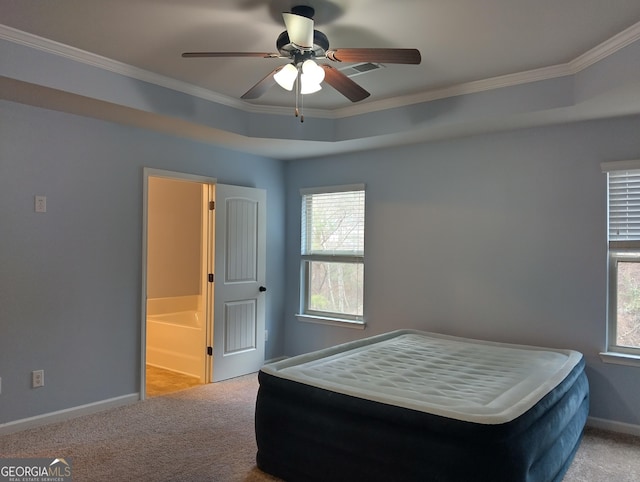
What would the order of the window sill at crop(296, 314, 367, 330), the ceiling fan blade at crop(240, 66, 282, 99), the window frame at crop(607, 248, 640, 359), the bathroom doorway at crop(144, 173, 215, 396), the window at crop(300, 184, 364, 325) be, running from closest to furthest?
1. the ceiling fan blade at crop(240, 66, 282, 99)
2. the window frame at crop(607, 248, 640, 359)
3. the window sill at crop(296, 314, 367, 330)
4. the window at crop(300, 184, 364, 325)
5. the bathroom doorway at crop(144, 173, 215, 396)

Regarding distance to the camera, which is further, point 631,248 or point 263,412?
point 631,248

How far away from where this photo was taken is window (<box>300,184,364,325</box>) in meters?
4.95

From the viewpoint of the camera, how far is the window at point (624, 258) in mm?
3432

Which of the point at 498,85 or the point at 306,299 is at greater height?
the point at 498,85

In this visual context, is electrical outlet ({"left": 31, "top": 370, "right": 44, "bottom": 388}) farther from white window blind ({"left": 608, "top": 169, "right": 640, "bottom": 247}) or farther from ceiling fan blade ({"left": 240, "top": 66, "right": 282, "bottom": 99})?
white window blind ({"left": 608, "top": 169, "right": 640, "bottom": 247})

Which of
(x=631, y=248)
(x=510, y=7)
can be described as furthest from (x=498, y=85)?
(x=631, y=248)

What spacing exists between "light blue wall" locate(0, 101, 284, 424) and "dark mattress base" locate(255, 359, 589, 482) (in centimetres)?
176

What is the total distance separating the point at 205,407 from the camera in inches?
152

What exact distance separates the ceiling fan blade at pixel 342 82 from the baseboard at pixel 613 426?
9.85ft

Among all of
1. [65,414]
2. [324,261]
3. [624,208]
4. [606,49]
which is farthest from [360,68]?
[65,414]

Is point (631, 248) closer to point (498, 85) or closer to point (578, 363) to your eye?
point (578, 363)

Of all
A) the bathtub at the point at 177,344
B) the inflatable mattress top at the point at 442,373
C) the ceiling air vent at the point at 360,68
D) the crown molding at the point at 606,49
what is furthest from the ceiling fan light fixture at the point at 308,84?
the bathtub at the point at 177,344

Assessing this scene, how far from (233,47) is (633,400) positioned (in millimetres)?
3798

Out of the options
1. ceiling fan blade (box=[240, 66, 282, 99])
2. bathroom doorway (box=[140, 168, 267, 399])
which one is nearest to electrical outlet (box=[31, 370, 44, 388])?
bathroom doorway (box=[140, 168, 267, 399])
